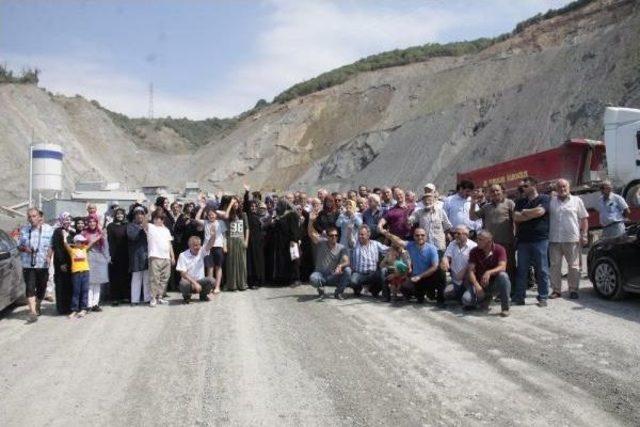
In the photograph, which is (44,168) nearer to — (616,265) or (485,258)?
(485,258)

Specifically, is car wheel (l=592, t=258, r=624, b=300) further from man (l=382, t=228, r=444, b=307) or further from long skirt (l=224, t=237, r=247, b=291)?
long skirt (l=224, t=237, r=247, b=291)

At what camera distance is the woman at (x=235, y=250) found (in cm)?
1009

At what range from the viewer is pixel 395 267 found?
855 centimetres

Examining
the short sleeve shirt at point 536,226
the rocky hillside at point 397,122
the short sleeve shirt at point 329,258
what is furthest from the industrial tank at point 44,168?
the short sleeve shirt at point 536,226

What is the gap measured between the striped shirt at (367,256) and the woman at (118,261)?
3767 millimetres

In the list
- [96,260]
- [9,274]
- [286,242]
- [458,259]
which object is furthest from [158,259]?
[458,259]

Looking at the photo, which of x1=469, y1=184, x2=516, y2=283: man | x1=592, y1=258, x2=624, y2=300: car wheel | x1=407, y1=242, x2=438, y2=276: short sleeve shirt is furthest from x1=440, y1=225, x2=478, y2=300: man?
x1=592, y1=258, x2=624, y2=300: car wheel

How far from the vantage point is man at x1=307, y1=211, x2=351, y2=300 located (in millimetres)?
9141

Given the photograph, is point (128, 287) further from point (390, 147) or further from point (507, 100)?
point (390, 147)

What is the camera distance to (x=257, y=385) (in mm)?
5152

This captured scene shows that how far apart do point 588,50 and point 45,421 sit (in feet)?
107

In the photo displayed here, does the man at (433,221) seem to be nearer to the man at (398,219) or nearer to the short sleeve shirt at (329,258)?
the man at (398,219)

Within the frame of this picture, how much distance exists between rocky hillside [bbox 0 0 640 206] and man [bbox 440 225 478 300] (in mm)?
19227

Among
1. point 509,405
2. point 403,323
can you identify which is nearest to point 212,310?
point 403,323
